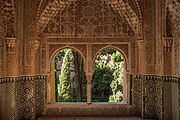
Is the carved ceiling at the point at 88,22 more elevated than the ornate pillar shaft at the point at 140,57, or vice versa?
the carved ceiling at the point at 88,22

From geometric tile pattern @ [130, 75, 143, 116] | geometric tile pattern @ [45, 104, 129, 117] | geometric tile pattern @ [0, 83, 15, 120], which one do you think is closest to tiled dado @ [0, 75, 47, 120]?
geometric tile pattern @ [0, 83, 15, 120]

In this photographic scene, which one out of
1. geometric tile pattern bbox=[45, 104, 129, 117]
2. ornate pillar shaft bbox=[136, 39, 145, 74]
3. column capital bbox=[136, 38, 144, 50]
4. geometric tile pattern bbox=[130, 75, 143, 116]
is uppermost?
column capital bbox=[136, 38, 144, 50]

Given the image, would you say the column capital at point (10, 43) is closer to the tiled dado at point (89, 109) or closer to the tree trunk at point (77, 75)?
the tiled dado at point (89, 109)

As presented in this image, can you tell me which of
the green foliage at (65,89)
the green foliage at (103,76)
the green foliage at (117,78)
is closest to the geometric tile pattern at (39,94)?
the green foliage at (65,89)

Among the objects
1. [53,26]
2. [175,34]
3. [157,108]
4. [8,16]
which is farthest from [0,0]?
[157,108]

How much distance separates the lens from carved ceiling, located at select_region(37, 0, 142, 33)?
5207mm

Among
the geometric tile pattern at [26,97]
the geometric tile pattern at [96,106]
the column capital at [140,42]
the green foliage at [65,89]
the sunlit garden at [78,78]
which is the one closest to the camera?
the geometric tile pattern at [96,106]

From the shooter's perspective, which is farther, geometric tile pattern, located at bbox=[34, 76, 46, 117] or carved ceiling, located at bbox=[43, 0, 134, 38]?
carved ceiling, located at bbox=[43, 0, 134, 38]

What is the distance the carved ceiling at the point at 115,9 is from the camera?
5207 mm

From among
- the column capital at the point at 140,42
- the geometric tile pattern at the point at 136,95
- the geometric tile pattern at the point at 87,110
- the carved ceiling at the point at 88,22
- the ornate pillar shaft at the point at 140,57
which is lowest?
the geometric tile pattern at the point at 87,110

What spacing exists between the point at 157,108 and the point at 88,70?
8.34 feet

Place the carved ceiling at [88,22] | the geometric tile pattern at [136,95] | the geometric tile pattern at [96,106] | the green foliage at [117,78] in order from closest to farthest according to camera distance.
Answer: the geometric tile pattern at [96,106] < the geometric tile pattern at [136,95] < the carved ceiling at [88,22] < the green foliage at [117,78]

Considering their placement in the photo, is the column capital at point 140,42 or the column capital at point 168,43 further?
the column capital at point 140,42

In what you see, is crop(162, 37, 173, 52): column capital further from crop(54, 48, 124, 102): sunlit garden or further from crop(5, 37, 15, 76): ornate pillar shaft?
crop(5, 37, 15, 76): ornate pillar shaft
